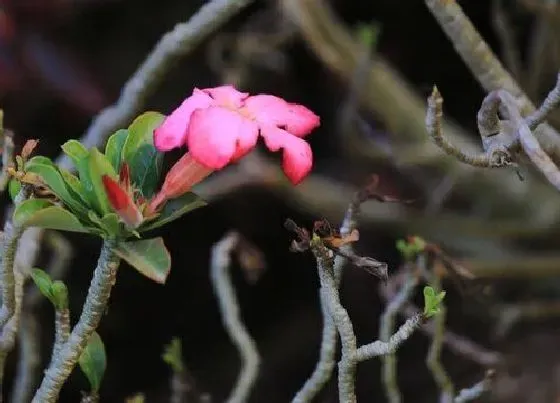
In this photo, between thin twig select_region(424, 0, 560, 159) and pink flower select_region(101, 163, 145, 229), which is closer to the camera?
pink flower select_region(101, 163, 145, 229)

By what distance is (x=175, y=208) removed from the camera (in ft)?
1.63

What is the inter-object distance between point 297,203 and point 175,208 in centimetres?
66

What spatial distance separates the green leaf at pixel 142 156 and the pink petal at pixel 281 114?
0.06 meters

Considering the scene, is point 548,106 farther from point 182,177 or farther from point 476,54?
→ point 182,177

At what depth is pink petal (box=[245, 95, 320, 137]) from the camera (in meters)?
A: 0.48

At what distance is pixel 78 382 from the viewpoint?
43.5 inches

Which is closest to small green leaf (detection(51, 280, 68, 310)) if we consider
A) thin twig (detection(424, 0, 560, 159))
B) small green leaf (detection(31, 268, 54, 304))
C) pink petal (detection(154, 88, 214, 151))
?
small green leaf (detection(31, 268, 54, 304))

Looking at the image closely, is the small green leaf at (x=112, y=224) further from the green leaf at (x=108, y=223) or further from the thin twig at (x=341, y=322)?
the thin twig at (x=341, y=322)

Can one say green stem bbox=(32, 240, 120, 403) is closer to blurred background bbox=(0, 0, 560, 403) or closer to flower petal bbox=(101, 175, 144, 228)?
flower petal bbox=(101, 175, 144, 228)

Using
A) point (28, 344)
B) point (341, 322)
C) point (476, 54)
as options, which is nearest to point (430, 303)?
point (341, 322)

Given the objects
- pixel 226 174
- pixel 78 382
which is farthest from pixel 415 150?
pixel 78 382

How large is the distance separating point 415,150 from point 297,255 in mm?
293

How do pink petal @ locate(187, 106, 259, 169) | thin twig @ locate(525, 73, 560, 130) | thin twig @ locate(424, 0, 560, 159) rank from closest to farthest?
pink petal @ locate(187, 106, 259, 169), thin twig @ locate(525, 73, 560, 130), thin twig @ locate(424, 0, 560, 159)

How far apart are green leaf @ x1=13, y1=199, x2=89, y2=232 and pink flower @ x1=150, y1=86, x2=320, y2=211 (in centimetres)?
5
